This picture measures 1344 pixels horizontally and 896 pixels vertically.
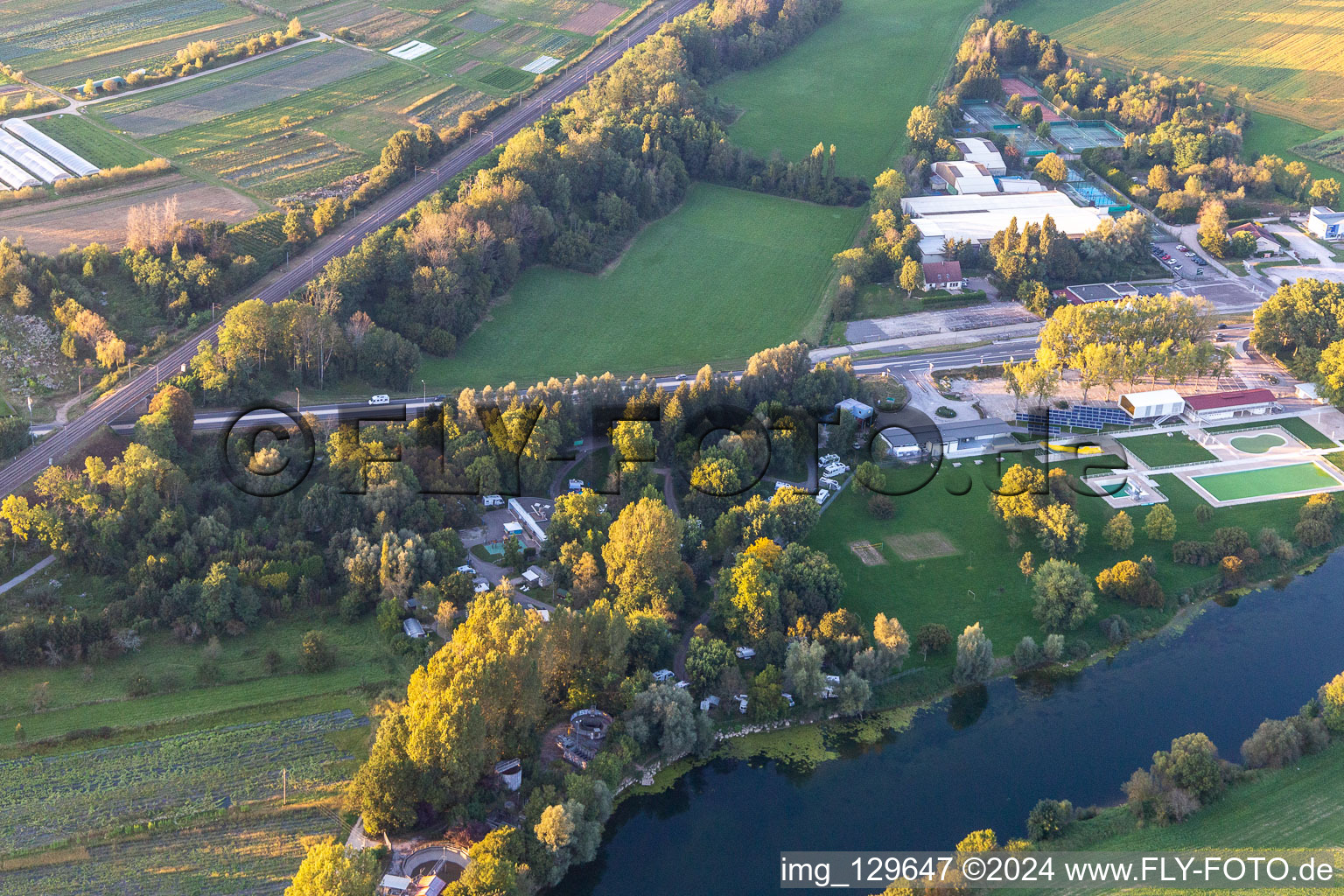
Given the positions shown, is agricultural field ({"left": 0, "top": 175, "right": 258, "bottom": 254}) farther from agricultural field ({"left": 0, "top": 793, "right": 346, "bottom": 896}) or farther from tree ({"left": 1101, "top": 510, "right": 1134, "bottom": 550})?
tree ({"left": 1101, "top": 510, "right": 1134, "bottom": 550})

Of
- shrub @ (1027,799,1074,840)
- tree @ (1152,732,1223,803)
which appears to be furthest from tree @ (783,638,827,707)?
tree @ (1152,732,1223,803)

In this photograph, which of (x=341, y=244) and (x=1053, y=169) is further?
(x=1053, y=169)

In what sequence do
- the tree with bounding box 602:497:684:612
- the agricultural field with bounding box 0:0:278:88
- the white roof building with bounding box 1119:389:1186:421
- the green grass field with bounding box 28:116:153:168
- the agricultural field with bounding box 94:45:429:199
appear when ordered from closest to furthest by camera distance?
1. the tree with bounding box 602:497:684:612
2. the white roof building with bounding box 1119:389:1186:421
3. the green grass field with bounding box 28:116:153:168
4. the agricultural field with bounding box 94:45:429:199
5. the agricultural field with bounding box 0:0:278:88

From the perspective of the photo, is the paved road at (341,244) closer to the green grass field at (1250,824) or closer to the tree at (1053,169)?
the tree at (1053,169)

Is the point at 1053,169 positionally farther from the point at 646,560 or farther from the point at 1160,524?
the point at 646,560

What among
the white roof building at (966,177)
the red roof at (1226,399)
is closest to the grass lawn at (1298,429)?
the red roof at (1226,399)

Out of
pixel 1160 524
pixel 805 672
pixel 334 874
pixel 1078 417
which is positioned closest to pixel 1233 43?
pixel 1078 417
